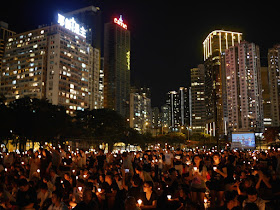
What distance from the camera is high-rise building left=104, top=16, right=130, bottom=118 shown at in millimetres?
154000

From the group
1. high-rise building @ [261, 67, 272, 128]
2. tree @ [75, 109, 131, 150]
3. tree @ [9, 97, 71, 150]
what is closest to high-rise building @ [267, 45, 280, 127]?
high-rise building @ [261, 67, 272, 128]

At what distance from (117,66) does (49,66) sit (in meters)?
61.1

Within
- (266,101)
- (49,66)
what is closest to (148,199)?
(49,66)

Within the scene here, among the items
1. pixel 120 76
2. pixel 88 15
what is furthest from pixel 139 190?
pixel 88 15

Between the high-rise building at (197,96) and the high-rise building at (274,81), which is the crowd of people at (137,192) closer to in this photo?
the high-rise building at (274,81)

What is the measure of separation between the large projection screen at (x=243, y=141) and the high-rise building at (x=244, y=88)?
9801 cm

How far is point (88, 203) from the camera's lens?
19.4ft

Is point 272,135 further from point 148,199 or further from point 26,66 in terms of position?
point 148,199

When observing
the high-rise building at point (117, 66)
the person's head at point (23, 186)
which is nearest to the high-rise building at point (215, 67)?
the high-rise building at point (117, 66)

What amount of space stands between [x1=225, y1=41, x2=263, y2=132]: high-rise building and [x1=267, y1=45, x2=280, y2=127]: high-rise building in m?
13.4

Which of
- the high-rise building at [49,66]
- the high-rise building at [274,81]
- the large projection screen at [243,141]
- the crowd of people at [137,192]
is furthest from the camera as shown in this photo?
the high-rise building at [274,81]

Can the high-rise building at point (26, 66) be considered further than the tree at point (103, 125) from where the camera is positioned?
Yes

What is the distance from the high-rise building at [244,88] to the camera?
422ft

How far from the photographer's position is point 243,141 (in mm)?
33250
